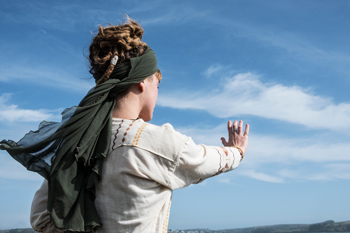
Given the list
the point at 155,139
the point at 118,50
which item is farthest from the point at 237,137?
the point at 118,50

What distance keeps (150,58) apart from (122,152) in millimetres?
919

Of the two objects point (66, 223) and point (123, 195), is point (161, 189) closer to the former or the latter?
point (123, 195)

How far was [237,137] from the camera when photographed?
3201 mm

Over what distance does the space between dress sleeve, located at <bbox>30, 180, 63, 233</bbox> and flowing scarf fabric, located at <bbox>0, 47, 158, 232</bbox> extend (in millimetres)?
228

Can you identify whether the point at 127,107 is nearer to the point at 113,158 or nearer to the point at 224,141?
the point at 113,158

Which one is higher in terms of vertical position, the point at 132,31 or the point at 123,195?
the point at 132,31

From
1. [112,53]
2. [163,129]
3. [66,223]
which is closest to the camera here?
[66,223]

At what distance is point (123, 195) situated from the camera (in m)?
2.51

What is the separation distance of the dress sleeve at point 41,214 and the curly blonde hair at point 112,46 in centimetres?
104

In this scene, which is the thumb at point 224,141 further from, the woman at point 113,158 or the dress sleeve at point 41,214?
the dress sleeve at point 41,214

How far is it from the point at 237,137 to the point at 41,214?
5.99 ft


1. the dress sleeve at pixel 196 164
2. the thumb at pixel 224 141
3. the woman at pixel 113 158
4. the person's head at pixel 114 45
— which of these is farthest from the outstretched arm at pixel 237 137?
the person's head at pixel 114 45

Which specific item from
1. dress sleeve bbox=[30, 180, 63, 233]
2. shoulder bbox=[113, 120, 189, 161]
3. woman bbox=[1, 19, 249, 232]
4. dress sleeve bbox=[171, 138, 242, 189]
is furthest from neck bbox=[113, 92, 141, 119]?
dress sleeve bbox=[30, 180, 63, 233]

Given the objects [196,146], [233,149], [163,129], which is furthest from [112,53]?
[233,149]
